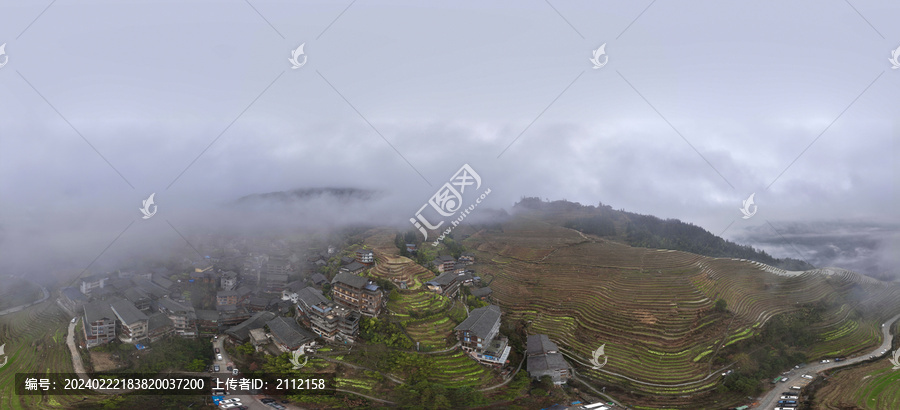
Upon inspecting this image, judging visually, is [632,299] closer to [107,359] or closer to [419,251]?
[419,251]

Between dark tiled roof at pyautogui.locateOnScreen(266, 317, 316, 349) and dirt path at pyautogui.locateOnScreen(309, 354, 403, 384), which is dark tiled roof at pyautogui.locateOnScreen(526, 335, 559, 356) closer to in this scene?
dirt path at pyautogui.locateOnScreen(309, 354, 403, 384)

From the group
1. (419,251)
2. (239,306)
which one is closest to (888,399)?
(419,251)

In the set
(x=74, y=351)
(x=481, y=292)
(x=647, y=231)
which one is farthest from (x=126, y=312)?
(x=647, y=231)

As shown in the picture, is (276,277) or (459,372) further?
(276,277)

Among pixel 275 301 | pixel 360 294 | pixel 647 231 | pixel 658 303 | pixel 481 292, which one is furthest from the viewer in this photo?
pixel 647 231

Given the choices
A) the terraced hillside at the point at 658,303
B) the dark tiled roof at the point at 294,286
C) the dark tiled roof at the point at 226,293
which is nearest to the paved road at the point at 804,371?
the terraced hillside at the point at 658,303

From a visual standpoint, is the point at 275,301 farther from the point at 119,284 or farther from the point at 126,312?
the point at 119,284
